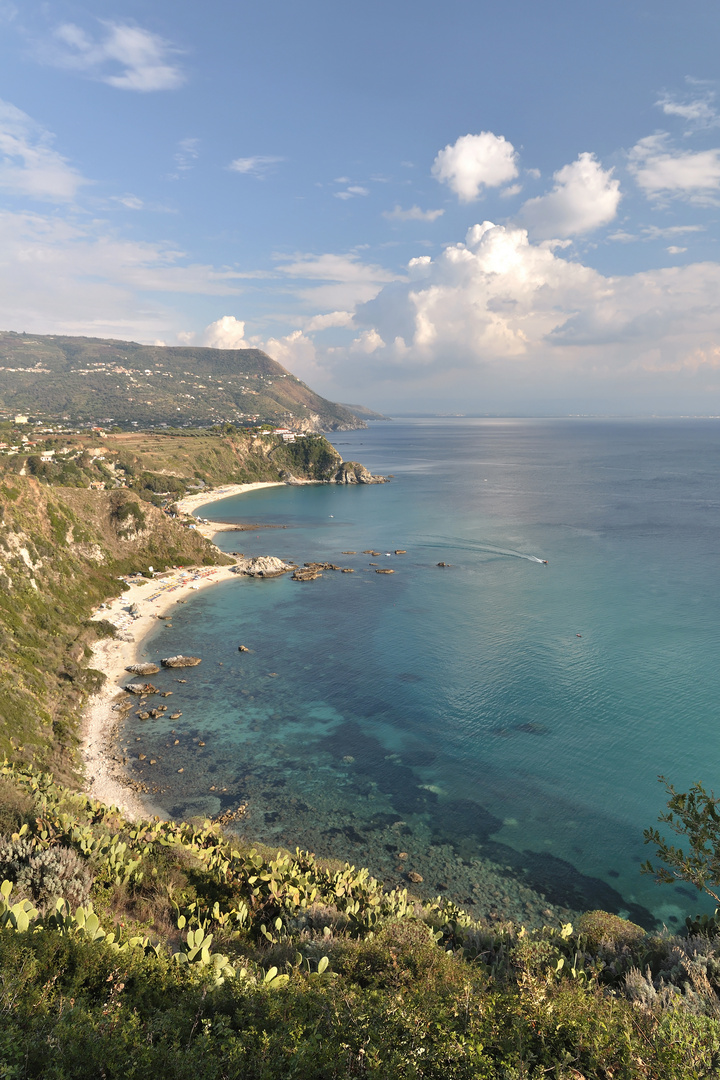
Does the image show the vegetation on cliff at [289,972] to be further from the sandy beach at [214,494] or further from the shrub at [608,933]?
the sandy beach at [214,494]

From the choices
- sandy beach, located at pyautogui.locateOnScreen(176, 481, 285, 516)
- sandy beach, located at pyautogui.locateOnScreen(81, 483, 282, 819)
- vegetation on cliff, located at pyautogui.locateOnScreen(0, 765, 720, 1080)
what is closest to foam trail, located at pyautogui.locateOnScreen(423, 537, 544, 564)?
sandy beach, located at pyautogui.locateOnScreen(81, 483, 282, 819)

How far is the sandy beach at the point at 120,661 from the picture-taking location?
3372cm

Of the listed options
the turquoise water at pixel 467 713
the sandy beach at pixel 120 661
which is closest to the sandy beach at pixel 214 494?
the turquoise water at pixel 467 713

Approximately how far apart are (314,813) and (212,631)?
3315 centimetres

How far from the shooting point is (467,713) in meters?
44.3

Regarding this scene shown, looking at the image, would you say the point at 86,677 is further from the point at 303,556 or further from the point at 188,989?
the point at 303,556

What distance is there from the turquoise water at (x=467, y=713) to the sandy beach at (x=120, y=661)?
1958 millimetres

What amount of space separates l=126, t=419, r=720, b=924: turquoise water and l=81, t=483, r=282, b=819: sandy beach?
1.96 m

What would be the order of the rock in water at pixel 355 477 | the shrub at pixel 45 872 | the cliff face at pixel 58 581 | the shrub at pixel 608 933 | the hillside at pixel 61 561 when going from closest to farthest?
the shrub at pixel 45 872 → the shrub at pixel 608 933 → the cliff face at pixel 58 581 → the hillside at pixel 61 561 → the rock in water at pixel 355 477

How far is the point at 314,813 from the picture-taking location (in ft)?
108

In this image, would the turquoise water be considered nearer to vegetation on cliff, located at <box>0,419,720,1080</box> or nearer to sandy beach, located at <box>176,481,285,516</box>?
vegetation on cliff, located at <box>0,419,720,1080</box>

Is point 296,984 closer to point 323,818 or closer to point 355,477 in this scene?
point 323,818

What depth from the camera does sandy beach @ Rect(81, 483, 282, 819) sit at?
33.7 metres

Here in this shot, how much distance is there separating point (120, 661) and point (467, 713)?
3414 centimetres
